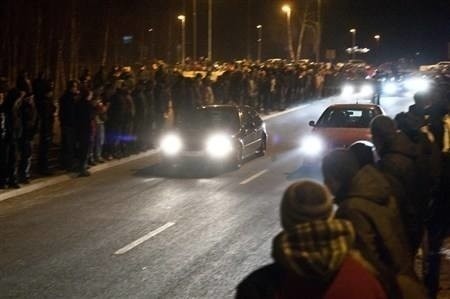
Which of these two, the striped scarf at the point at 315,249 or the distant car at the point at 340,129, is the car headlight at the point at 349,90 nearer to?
the distant car at the point at 340,129

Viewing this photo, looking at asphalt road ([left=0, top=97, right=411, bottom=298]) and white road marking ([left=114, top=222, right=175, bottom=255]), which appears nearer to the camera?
asphalt road ([left=0, top=97, right=411, bottom=298])

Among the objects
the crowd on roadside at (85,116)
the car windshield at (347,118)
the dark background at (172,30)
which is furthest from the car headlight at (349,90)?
the car windshield at (347,118)

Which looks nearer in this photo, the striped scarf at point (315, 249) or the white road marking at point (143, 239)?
the striped scarf at point (315, 249)

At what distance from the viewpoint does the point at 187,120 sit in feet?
69.8

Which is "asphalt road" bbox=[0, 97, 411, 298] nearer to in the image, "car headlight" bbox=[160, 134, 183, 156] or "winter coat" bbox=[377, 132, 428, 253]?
"car headlight" bbox=[160, 134, 183, 156]

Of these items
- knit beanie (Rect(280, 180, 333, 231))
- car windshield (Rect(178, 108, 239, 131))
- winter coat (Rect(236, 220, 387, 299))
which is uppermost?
knit beanie (Rect(280, 180, 333, 231))

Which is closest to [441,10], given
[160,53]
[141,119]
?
[160,53]

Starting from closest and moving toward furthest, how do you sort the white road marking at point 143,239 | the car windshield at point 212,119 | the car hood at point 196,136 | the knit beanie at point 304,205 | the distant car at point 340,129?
the knit beanie at point 304,205
the white road marking at point 143,239
the distant car at point 340,129
the car hood at point 196,136
the car windshield at point 212,119

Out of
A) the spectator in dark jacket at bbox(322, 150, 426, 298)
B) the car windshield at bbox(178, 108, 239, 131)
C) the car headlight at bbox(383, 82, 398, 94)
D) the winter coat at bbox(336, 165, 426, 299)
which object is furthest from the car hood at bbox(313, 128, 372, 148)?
the car headlight at bbox(383, 82, 398, 94)

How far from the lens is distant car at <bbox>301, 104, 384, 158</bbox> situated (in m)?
A: 18.1

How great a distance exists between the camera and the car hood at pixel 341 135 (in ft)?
59.0

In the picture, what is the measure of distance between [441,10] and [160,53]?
154ft

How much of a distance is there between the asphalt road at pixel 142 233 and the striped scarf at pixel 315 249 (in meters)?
5.27

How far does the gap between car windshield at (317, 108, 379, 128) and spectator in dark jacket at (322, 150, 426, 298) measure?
1407 cm
